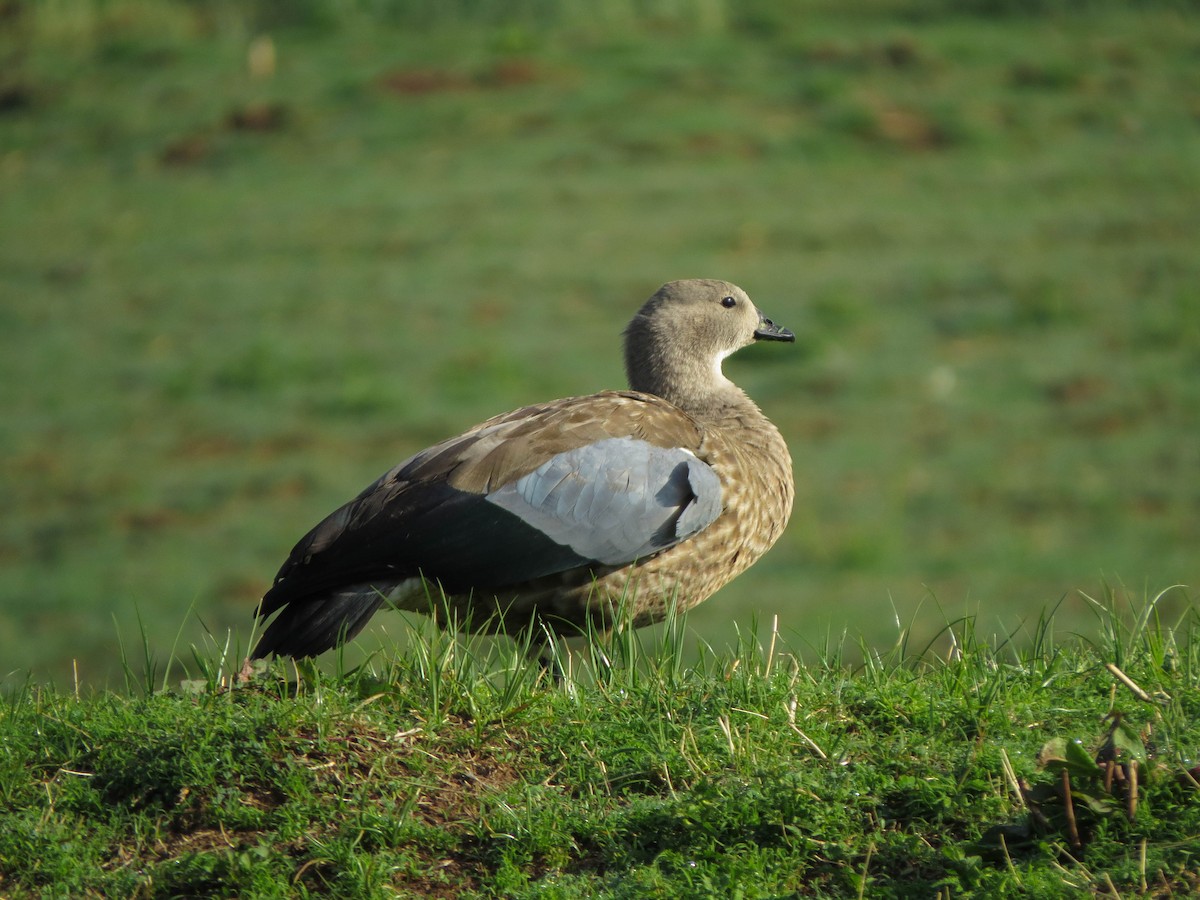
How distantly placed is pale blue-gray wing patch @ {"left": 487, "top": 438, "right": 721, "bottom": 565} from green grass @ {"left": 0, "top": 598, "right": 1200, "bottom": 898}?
71 centimetres

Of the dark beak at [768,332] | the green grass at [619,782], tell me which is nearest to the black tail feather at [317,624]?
the green grass at [619,782]

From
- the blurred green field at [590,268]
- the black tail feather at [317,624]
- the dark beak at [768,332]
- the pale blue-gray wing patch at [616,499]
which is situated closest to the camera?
the black tail feather at [317,624]

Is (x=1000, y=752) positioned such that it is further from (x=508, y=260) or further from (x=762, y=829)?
(x=508, y=260)

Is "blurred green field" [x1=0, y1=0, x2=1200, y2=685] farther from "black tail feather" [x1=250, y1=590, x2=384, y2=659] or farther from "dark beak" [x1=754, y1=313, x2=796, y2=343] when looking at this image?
"black tail feather" [x1=250, y1=590, x2=384, y2=659]

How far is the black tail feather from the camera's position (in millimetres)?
4336

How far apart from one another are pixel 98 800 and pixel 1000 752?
6.68 feet

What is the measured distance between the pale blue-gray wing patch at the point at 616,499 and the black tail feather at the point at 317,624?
52 centimetres

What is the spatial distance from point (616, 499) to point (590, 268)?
10.1 m

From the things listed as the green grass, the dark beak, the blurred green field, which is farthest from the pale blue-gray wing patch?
the blurred green field

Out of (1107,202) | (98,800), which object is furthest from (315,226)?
(98,800)

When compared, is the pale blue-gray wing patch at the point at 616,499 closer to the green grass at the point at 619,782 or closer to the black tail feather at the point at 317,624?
the black tail feather at the point at 317,624

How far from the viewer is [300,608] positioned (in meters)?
4.50

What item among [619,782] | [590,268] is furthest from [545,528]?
[590,268]

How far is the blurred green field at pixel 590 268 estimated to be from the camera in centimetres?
1152
